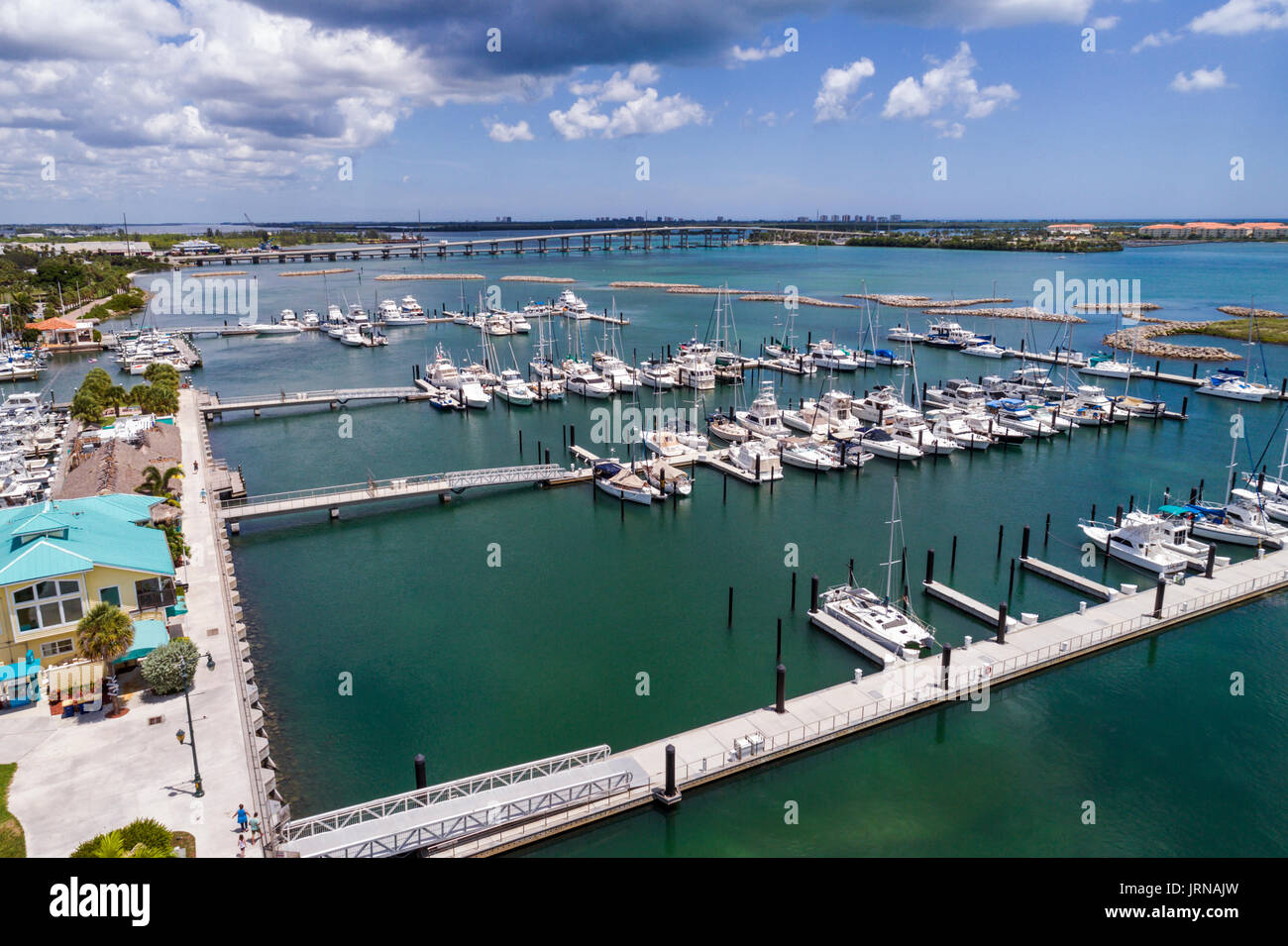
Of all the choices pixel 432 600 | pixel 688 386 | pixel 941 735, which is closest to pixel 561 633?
pixel 432 600

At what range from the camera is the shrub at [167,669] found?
89.9 feet

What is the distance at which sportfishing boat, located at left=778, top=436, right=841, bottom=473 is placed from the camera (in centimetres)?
6003

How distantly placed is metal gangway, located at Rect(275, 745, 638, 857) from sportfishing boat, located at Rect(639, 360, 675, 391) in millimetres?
60036

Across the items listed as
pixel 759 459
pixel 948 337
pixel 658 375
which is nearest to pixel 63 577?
pixel 759 459

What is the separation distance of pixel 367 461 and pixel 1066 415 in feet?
192

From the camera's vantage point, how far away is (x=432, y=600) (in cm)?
4119

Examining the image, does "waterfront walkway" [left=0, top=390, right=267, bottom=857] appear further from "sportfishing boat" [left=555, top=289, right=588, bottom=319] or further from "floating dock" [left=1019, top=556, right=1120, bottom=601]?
"sportfishing boat" [left=555, top=289, right=588, bottom=319]

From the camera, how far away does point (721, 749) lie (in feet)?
91.2

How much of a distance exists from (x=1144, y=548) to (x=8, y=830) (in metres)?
47.9

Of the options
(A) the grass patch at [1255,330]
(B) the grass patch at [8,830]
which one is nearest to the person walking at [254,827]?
(B) the grass patch at [8,830]

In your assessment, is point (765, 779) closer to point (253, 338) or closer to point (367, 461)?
point (367, 461)

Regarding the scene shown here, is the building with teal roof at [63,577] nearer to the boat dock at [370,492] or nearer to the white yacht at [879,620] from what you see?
the boat dock at [370,492]

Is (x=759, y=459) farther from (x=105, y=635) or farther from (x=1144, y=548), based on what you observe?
(x=105, y=635)

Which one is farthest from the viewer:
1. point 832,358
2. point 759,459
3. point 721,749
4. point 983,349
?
point 983,349
